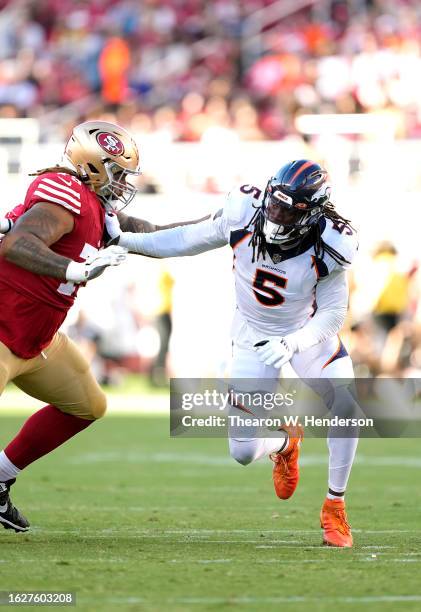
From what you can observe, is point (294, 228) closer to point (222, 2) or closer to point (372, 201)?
point (372, 201)

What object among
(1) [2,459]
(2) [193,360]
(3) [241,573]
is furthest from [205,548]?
(2) [193,360]

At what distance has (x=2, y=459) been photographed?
6.04 meters

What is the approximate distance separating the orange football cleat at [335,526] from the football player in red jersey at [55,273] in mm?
1208

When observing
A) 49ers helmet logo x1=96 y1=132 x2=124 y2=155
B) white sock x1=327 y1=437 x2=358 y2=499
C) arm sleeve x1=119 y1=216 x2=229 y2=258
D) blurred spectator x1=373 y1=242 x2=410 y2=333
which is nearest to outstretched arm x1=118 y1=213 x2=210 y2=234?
arm sleeve x1=119 y1=216 x2=229 y2=258

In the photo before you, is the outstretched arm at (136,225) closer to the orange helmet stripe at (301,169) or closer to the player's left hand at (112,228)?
the player's left hand at (112,228)

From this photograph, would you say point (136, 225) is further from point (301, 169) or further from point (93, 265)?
point (93, 265)

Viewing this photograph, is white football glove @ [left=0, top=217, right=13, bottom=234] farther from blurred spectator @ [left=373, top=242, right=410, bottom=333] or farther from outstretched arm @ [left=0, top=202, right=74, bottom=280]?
blurred spectator @ [left=373, top=242, right=410, bottom=333]

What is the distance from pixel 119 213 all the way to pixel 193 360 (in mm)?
10473

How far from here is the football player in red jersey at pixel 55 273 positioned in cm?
539

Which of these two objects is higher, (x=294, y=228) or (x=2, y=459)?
(x=294, y=228)

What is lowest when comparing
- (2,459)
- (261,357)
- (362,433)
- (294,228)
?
(362,433)

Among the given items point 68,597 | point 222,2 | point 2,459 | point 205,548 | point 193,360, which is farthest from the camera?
point 222,2

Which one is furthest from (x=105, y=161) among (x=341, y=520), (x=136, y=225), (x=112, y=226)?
(x=341, y=520)

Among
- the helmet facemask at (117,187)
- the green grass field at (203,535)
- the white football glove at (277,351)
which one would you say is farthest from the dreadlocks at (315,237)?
the green grass field at (203,535)
